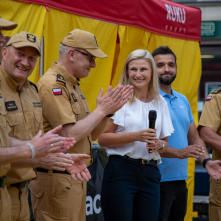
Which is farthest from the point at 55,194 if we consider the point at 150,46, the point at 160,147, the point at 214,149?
the point at 150,46

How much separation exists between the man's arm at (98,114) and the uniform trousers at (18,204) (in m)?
0.52

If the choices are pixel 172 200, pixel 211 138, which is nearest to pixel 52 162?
pixel 172 200

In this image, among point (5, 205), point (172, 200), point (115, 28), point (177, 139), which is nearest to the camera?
point (5, 205)

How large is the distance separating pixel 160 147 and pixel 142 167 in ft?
0.84

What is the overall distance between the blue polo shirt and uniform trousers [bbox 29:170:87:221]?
1124 millimetres

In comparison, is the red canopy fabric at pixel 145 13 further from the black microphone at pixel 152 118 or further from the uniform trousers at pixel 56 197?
the uniform trousers at pixel 56 197

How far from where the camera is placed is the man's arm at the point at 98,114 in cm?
264

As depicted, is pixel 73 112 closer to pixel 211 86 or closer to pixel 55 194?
pixel 55 194

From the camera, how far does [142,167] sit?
9.87 feet

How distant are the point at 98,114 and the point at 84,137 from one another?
23 centimetres

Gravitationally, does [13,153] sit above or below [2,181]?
above

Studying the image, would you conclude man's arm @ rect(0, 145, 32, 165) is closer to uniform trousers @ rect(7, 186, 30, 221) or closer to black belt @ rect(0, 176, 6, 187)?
black belt @ rect(0, 176, 6, 187)

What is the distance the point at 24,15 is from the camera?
4.06 m

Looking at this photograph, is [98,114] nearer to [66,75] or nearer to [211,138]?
[66,75]
